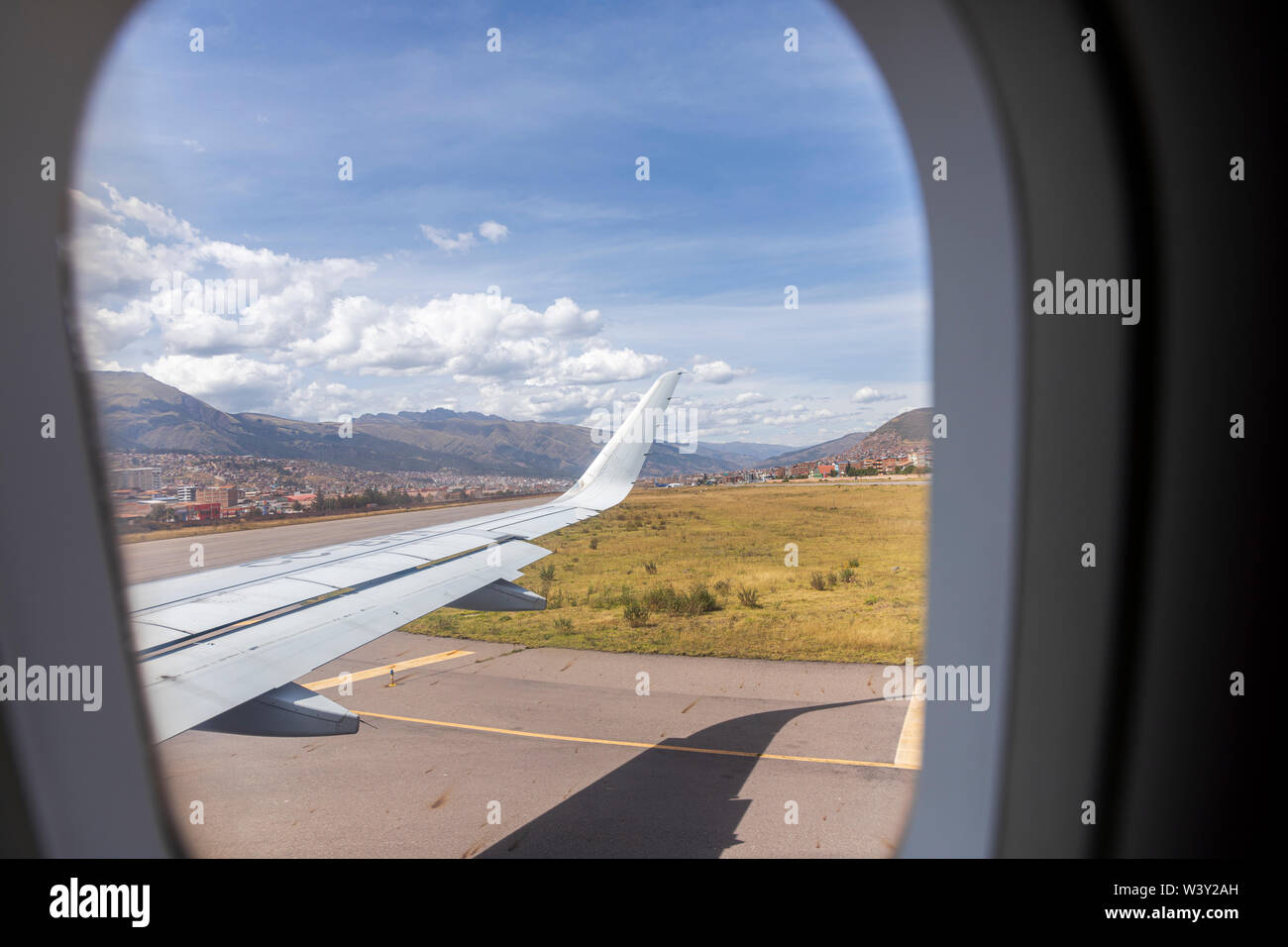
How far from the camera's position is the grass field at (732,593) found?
36.4ft

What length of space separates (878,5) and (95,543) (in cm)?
370

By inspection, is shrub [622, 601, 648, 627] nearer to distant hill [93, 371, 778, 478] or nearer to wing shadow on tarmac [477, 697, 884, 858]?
distant hill [93, 371, 778, 478]

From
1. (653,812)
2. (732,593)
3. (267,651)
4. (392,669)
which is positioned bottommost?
(732,593)

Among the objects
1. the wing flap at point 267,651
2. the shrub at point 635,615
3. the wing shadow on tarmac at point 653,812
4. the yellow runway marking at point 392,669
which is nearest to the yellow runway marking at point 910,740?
the wing shadow on tarmac at point 653,812

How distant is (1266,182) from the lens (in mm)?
1518

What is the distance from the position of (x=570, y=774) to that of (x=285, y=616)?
3.23 metres

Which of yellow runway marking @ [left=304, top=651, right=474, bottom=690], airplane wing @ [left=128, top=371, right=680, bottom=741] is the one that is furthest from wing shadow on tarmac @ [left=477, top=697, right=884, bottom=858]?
yellow runway marking @ [left=304, top=651, right=474, bottom=690]

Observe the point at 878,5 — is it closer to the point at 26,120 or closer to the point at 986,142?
the point at 986,142

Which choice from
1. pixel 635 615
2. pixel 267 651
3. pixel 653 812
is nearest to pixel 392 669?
pixel 635 615

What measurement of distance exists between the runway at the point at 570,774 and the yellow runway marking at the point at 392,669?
164mm

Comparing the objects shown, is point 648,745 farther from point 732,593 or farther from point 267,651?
point 732,593

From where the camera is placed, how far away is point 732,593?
16531 millimetres

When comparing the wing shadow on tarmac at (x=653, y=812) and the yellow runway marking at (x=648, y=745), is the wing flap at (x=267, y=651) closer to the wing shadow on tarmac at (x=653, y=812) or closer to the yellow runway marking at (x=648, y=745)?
the wing shadow on tarmac at (x=653, y=812)

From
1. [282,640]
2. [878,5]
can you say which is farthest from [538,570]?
[878,5]
